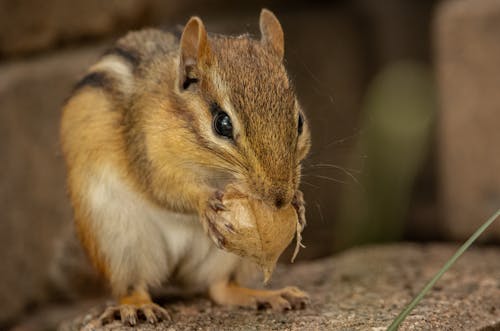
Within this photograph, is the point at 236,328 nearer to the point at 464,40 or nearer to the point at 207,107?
the point at 207,107

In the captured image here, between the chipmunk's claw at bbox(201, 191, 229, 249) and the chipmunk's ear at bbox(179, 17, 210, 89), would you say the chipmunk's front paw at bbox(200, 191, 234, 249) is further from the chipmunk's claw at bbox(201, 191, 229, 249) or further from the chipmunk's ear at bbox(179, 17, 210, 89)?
the chipmunk's ear at bbox(179, 17, 210, 89)

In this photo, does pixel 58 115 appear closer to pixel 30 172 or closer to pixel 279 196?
pixel 30 172

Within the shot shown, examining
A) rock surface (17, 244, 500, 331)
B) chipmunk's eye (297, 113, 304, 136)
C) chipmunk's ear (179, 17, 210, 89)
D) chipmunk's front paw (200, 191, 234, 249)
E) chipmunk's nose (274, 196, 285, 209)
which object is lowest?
rock surface (17, 244, 500, 331)

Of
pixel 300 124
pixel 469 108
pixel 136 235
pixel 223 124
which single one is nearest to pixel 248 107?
pixel 223 124

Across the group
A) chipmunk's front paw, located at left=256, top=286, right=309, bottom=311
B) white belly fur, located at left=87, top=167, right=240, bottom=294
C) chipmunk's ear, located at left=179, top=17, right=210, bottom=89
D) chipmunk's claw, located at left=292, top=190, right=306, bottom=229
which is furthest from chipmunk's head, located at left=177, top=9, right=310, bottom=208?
chipmunk's front paw, located at left=256, top=286, right=309, bottom=311

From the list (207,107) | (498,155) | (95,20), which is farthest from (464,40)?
(207,107)

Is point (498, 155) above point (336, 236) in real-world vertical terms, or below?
above

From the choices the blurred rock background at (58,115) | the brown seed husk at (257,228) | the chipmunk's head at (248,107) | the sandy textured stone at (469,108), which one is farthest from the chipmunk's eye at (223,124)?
the sandy textured stone at (469,108)
